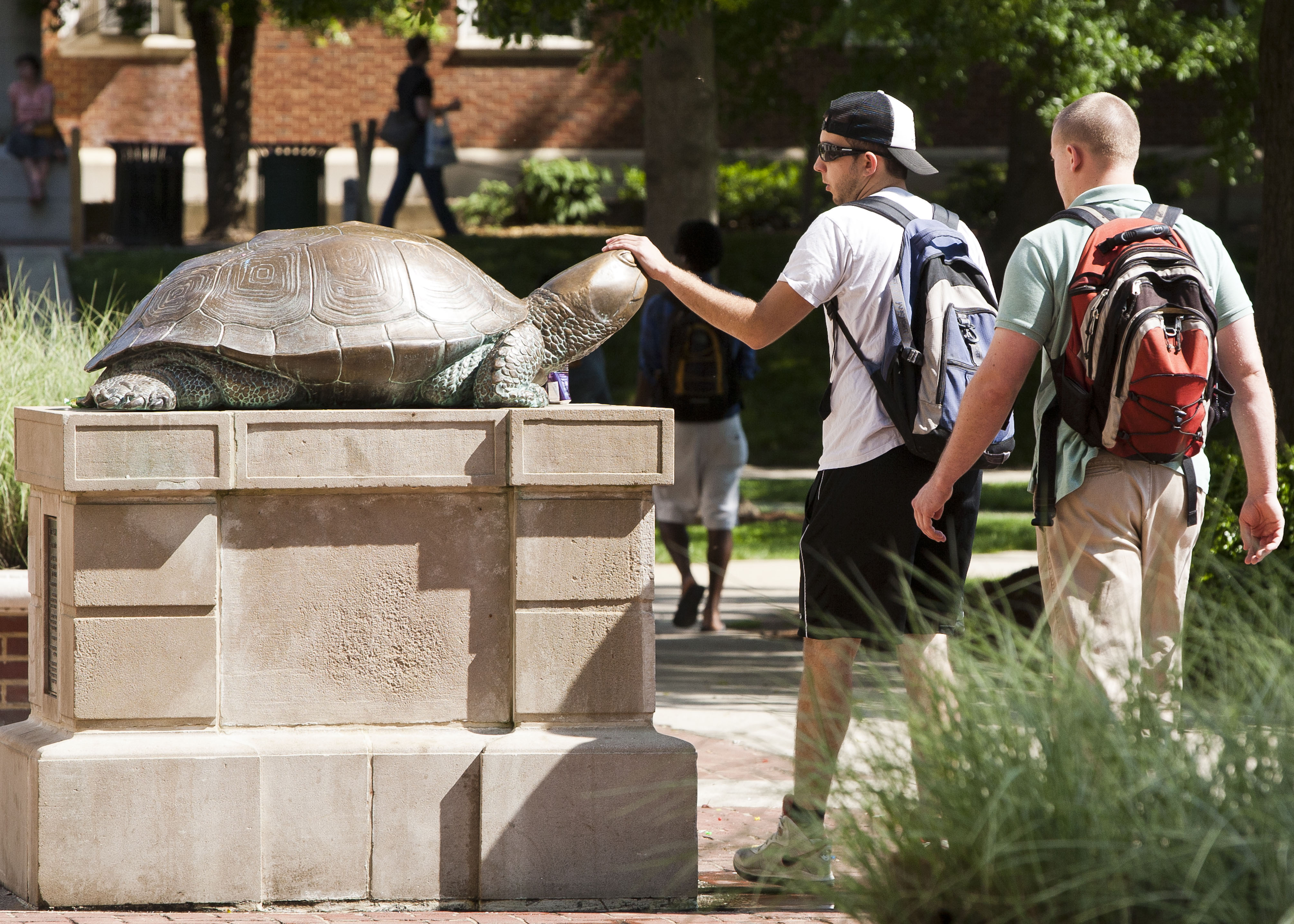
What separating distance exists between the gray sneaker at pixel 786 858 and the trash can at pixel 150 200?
1672 cm

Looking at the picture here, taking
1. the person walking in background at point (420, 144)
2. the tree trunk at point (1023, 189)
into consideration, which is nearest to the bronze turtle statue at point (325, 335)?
the person walking in background at point (420, 144)

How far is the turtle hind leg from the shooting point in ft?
12.8

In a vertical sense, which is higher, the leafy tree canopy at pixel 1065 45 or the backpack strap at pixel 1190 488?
the leafy tree canopy at pixel 1065 45

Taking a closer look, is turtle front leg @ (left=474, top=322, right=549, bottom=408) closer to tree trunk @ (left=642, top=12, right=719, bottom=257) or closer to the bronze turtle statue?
the bronze turtle statue

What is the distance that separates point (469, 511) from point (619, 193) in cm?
1970

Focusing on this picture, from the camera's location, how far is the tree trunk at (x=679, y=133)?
13.0m

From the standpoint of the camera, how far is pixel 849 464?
158 inches

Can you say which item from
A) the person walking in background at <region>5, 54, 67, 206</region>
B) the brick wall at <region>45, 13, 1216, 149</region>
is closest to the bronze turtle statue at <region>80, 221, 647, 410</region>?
the person walking in background at <region>5, 54, 67, 206</region>

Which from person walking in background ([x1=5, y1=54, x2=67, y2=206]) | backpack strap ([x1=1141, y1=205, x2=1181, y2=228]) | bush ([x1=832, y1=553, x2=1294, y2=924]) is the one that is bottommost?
bush ([x1=832, y1=553, x2=1294, y2=924])

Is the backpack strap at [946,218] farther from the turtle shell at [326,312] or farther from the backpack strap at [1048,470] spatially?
the turtle shell at [326,312]

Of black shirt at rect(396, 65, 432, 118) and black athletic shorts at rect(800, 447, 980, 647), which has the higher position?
black shirt at rect(396, 65, 432, 118)

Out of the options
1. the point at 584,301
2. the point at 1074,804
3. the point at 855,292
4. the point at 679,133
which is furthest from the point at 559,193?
the point at 1074,804

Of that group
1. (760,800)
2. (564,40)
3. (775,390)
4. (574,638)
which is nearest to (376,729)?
(574,638)

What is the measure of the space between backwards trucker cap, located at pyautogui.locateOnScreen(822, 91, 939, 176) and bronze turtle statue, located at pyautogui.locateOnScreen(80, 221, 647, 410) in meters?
1.04
